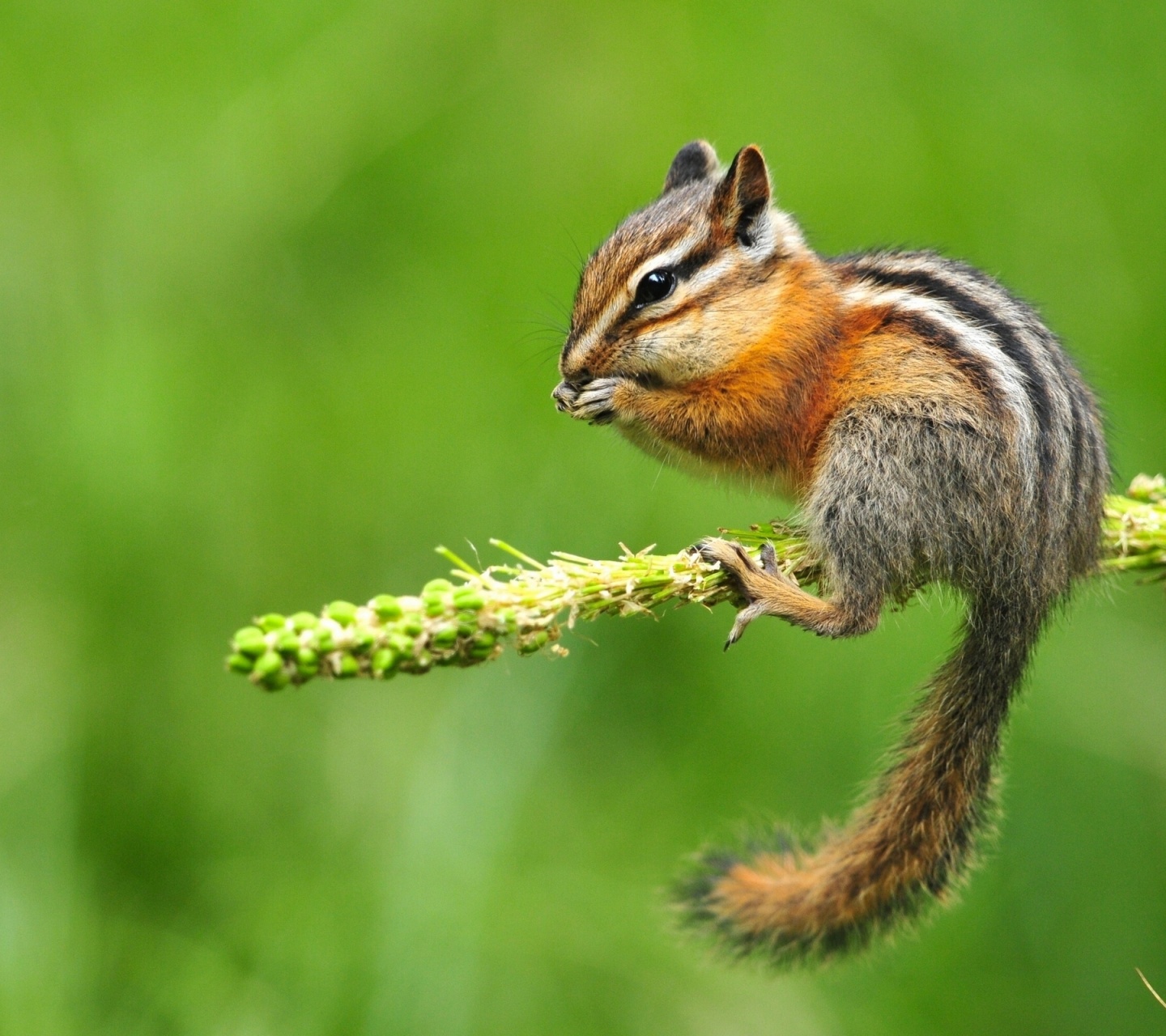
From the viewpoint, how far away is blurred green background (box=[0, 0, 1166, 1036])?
152 inches

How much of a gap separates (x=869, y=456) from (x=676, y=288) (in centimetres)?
76

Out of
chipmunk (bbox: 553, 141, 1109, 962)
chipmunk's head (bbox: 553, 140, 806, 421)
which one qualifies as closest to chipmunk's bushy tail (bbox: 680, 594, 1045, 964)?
chipmunk (bbox: 553, 141, 1109, 962)

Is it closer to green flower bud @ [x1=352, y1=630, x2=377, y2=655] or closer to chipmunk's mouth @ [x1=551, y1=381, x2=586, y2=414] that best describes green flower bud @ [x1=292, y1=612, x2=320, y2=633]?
green flower bud @ [x1=352, y1=630, x2=377, y2=655]

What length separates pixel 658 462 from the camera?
4.01 meters

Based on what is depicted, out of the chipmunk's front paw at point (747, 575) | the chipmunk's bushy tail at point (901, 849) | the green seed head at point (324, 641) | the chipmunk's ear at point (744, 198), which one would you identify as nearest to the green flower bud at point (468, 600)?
the green seed head at point (324, 641)

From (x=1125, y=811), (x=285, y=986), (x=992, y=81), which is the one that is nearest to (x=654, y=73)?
(x=992, y=81)

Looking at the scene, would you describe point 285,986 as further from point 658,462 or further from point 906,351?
point 906,351

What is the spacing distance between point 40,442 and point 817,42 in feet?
11.5

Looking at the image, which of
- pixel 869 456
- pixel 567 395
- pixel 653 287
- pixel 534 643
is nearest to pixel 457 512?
pixel 567 395

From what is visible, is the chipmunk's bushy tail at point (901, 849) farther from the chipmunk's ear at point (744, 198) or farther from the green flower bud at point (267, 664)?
the green flower bud at point (267, 664)

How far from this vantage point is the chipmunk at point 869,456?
10.7 feet

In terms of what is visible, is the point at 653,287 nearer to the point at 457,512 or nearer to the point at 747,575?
the point at 747,575

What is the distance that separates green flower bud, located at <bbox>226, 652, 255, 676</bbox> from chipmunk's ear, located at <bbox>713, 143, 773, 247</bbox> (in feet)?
7.51

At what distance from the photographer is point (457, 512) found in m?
4.63
